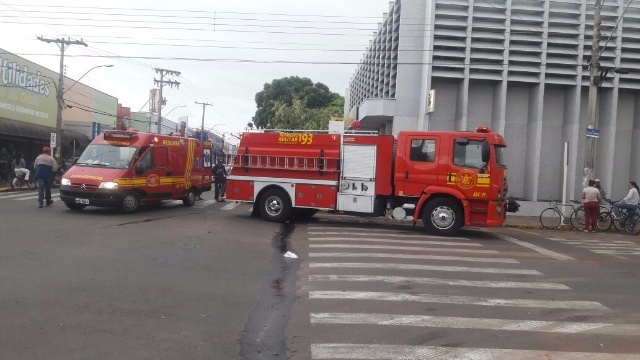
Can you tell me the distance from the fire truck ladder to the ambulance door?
277 centimetres

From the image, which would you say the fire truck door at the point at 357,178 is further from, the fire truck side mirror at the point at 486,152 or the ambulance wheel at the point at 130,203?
the ambulance wheel at the point at 130,203

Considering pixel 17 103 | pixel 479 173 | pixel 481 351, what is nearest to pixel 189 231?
pixel 479 173

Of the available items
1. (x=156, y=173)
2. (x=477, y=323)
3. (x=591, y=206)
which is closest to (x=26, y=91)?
(x=156, y=173)

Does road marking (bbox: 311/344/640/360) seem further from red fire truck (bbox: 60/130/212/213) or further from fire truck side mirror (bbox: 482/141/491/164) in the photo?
red fire truck (bbox: 60/130/212/213)

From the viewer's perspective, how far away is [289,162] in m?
16.3

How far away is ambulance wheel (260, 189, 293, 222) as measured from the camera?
16375 millimetres

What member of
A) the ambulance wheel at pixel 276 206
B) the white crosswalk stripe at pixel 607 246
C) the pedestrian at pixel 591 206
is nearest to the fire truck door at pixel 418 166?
the ambulance wheel at pixel 276 206

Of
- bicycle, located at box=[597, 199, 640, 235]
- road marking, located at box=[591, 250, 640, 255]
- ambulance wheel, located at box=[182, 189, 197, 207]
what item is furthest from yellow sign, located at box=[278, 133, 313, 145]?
bicycle, located at box=[597, 199, 640, 235]

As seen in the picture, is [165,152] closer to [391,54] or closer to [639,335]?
[391,54]

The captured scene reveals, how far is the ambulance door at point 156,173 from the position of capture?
17.2 metres

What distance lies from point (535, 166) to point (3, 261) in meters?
20.4

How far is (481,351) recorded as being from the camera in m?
5.65

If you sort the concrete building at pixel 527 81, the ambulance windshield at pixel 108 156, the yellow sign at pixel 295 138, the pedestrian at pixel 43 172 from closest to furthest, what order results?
the yellow sign at pixel 295 138
the ambulance windshield at pixel 108 156
the pedestrian at pixel 43 172
the concrete building at pixel 527 81

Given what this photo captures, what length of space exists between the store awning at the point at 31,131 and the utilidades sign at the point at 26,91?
2.80ft
